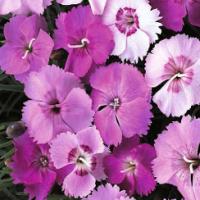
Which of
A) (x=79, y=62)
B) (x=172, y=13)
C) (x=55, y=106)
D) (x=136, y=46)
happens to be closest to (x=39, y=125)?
(x=55, y=106)

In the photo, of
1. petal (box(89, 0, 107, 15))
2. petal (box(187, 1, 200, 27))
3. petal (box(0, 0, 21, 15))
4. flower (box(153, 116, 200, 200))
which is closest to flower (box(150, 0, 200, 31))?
petal (box(187, 1, 200, 27))

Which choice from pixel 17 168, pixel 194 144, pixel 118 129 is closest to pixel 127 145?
pixel 118 129

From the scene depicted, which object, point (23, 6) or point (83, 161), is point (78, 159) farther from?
point (23, 6)

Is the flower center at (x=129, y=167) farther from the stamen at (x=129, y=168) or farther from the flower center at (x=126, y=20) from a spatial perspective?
the flower center at (x=126, y=20)

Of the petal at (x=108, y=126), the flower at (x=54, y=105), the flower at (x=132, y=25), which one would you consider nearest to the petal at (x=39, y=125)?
the flower at (x=54, y=105)

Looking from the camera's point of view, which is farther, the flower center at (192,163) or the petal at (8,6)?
the petal at (8,6)
